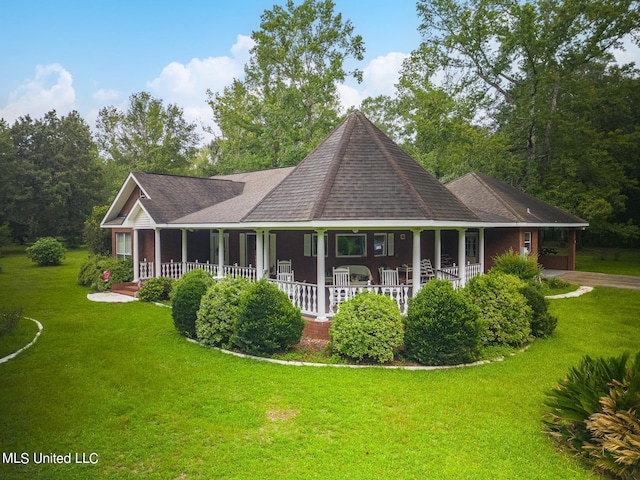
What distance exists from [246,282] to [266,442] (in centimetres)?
542

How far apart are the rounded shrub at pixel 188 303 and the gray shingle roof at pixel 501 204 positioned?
12.4 m

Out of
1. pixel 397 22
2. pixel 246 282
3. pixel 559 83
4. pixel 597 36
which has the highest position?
pixel 597 36

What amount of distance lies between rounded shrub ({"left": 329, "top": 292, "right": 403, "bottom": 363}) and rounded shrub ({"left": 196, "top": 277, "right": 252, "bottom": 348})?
2.58 metres

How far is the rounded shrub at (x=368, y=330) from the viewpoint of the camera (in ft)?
29.1

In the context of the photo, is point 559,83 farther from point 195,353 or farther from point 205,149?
point 205,149

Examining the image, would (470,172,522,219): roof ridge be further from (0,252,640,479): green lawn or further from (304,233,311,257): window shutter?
(304,233,311,257): window shutter

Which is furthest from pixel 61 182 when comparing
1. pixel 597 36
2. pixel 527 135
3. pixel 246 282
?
pixel 597 36

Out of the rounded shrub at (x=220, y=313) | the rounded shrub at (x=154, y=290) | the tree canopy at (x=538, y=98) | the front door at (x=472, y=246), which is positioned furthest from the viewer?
the tree canopy at (x=538, y=98)

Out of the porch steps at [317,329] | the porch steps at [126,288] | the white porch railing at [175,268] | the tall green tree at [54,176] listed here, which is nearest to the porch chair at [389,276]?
the porch steps at [317,329]

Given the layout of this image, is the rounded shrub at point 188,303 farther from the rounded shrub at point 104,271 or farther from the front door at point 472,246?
the front door at point 472,246

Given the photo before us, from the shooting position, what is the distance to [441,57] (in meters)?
35.3

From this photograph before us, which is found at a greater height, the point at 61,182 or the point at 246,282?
the point at 61,182

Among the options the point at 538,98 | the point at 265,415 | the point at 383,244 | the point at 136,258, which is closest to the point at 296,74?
the point at 538,98

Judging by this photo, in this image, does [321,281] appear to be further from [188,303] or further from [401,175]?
[401,175]
